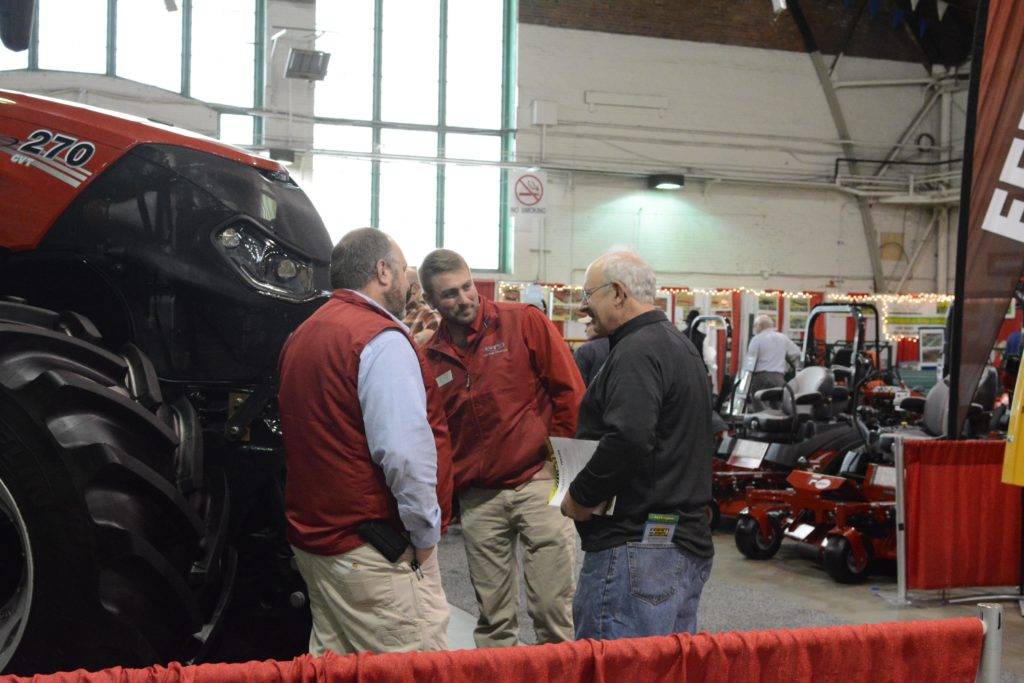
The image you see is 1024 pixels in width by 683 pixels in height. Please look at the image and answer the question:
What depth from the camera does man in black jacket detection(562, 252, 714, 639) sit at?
2816mm

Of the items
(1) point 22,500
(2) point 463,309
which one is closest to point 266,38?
(2) point 463,309

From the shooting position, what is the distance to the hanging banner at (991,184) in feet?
18.0

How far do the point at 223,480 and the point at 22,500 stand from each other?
911 millimetres

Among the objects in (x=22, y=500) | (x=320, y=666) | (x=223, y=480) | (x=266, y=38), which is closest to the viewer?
(x=320, y=666)

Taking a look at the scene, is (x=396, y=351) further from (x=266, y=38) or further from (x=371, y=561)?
(x=266, y=38)

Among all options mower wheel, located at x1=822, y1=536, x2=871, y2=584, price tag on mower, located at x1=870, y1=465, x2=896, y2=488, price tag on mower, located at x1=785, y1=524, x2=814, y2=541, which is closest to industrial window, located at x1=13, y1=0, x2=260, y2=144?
price tag on mower, located at x1=785, y1=524, x2=814, y2=541

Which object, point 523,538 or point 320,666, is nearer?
point 320,666

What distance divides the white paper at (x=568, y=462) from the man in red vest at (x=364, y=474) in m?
0.36

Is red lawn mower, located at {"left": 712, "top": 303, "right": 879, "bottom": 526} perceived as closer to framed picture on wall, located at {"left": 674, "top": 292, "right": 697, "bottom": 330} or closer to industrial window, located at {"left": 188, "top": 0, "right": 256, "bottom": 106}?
framed picture on wall, located at {"left": 674, "top": 292, "right": 697, "bottom": 330}

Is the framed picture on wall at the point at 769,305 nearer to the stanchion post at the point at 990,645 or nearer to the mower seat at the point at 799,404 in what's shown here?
the mower seat at the point at 799,404

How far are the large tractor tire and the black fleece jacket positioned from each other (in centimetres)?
116

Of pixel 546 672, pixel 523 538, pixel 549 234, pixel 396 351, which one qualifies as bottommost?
pixel 523 538

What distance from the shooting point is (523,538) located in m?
4.05

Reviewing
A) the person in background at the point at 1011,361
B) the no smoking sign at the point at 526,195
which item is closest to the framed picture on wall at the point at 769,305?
the no smoking sign at the point at 526,195
